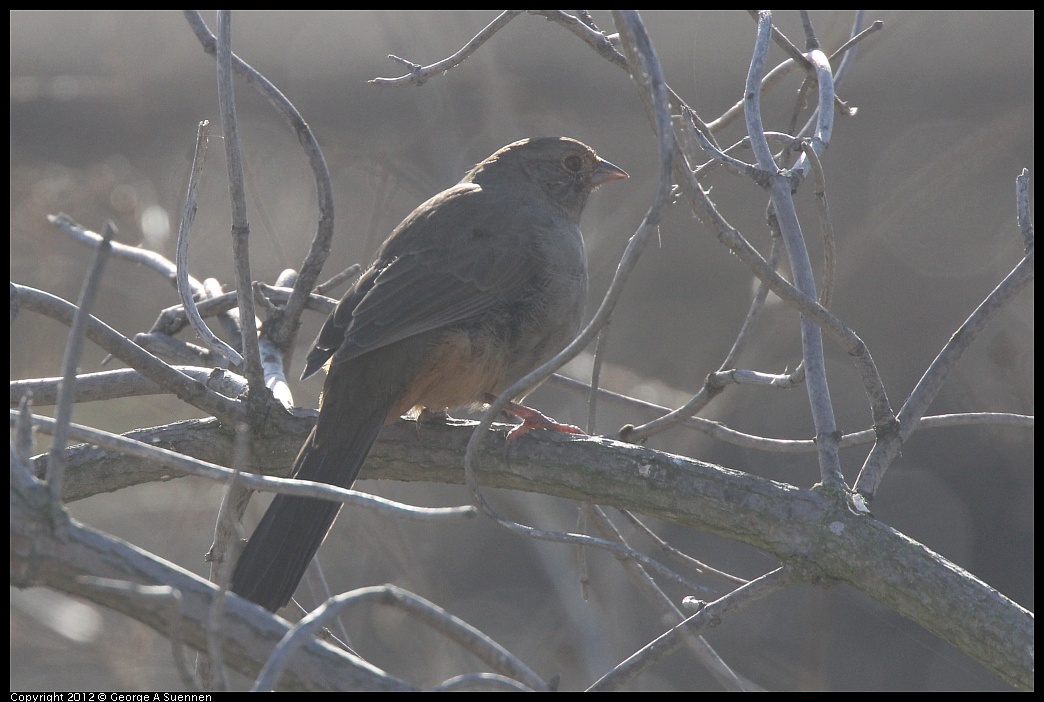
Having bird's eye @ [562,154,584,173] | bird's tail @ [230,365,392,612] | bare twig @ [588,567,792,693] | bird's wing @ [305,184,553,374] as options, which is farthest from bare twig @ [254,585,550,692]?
bird's eye @ [562,154,584,173]

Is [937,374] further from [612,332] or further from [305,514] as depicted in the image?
[612,332]

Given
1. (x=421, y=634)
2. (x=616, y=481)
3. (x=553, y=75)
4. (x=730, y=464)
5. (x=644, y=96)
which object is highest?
(x=553, y=75)

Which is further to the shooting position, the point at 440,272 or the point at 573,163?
the point at 573,163

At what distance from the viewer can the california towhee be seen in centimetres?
354

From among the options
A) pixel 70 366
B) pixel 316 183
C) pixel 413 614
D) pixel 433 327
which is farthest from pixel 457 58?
pixel 413 614

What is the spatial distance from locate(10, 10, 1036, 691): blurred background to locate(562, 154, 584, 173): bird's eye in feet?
1.72

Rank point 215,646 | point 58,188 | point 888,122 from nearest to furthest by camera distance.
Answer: point 215,646 → point 58,188 → point 888,122

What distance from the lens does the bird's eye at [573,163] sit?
5.52 meters

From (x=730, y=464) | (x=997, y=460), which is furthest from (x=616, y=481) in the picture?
(x=997, y=460)

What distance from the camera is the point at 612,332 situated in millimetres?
9125

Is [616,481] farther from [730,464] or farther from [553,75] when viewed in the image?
[553,75]

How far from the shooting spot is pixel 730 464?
7.86 metres

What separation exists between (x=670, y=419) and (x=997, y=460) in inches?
223

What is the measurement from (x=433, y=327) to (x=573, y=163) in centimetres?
166
